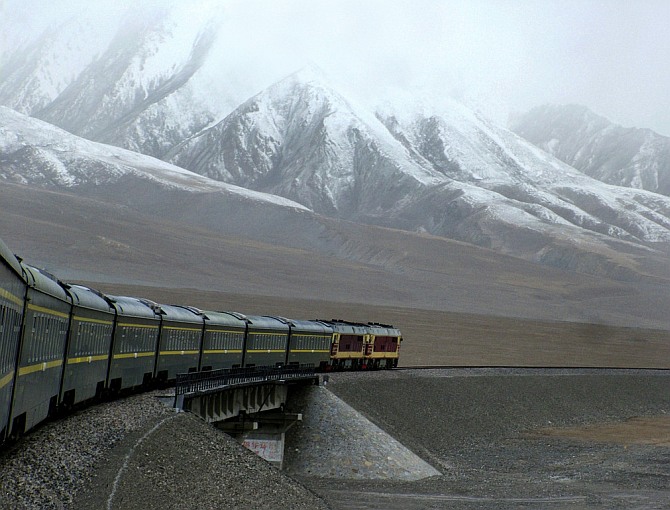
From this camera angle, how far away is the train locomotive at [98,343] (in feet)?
62.5

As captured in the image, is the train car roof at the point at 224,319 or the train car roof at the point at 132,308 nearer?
the train car roof at the point at 132,308

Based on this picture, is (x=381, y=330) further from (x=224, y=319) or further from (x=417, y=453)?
(x=224, y=319)

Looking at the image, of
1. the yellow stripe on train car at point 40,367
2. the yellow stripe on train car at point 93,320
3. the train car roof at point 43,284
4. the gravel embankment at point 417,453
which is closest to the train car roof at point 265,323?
the gravel embankment at point 417,453

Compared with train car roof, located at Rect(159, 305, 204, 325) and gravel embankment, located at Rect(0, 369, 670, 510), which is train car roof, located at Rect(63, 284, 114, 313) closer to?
gravel embankment, located at Rect(0, 369, 670, 510)

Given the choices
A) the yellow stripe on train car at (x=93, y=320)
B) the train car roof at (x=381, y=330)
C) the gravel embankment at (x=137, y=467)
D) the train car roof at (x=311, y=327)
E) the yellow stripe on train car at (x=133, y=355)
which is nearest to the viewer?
the gravel embankment at (x=137, y=467)

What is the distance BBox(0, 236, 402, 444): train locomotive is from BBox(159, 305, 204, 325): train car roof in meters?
0.05

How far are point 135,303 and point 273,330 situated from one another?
19070 millimetres

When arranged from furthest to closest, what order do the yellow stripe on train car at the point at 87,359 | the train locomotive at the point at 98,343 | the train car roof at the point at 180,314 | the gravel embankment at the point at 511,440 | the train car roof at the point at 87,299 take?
1. the gravel embankment at the point at 511,440
2. the train car roof at the point at 180,314
3. the train car roof at the point at 87,299
4. the yellow stripe on train car at the point at 87,359
5. the train locomotive at the point at 98,343

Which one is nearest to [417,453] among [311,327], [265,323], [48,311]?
[265,323]

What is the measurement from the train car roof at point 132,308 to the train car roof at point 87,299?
73 cm

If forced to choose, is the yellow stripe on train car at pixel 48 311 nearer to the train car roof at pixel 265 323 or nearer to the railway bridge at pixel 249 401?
the railway bridge at pixel 249 401

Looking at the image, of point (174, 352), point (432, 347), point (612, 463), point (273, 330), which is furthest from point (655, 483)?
point (432, 347)

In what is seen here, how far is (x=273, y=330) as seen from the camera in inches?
2156

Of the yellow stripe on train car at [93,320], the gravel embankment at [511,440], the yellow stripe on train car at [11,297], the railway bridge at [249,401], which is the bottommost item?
the gravel embankment at [511,440]
